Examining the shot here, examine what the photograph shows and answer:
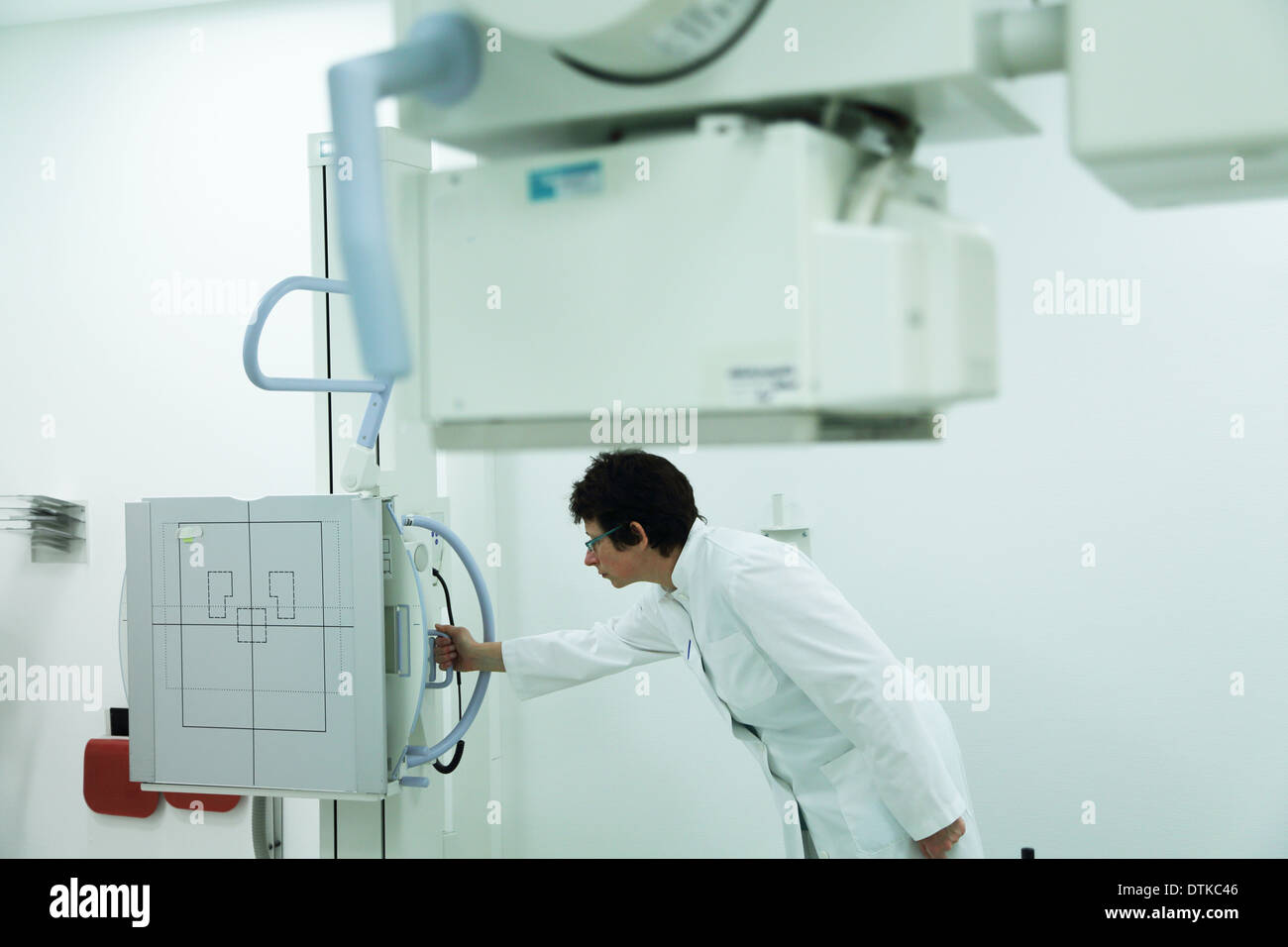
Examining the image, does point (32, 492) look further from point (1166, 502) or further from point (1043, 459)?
point (1166, 502)

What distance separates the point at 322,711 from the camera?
222 centimetres

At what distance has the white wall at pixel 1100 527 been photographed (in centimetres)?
282

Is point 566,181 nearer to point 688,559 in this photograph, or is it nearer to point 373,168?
point 373,168

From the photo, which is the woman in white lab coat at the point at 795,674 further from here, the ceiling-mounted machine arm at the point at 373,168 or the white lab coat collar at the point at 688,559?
the ceiling-mounted machine arm at the point at 373,168

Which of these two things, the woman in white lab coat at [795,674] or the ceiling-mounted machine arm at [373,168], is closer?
the ceiling-mounted machine arm at [373,168]

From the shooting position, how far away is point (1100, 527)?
291 cm

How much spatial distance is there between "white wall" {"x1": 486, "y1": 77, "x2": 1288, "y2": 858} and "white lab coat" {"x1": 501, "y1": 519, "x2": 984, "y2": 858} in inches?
34.6

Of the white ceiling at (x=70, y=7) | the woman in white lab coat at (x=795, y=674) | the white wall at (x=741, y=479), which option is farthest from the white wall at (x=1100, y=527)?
the white ceiling at (x=70, y=7)

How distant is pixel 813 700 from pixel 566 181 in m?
1.47

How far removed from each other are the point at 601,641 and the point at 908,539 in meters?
0.99

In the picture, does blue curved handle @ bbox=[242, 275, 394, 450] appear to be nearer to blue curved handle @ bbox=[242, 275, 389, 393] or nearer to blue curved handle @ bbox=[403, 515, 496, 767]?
blue curved handle @ bbox=[242, 275, 389, 393]

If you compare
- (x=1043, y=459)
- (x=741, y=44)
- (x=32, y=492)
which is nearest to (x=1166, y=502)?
(x=1043, y=459)

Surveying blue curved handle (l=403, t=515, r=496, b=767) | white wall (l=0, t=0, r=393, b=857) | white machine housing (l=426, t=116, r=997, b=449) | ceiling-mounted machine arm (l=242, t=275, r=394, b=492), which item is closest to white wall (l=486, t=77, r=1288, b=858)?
blue curved handle (l=403, t=515, r=496, b=767)

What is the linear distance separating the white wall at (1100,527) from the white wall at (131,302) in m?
1.44
